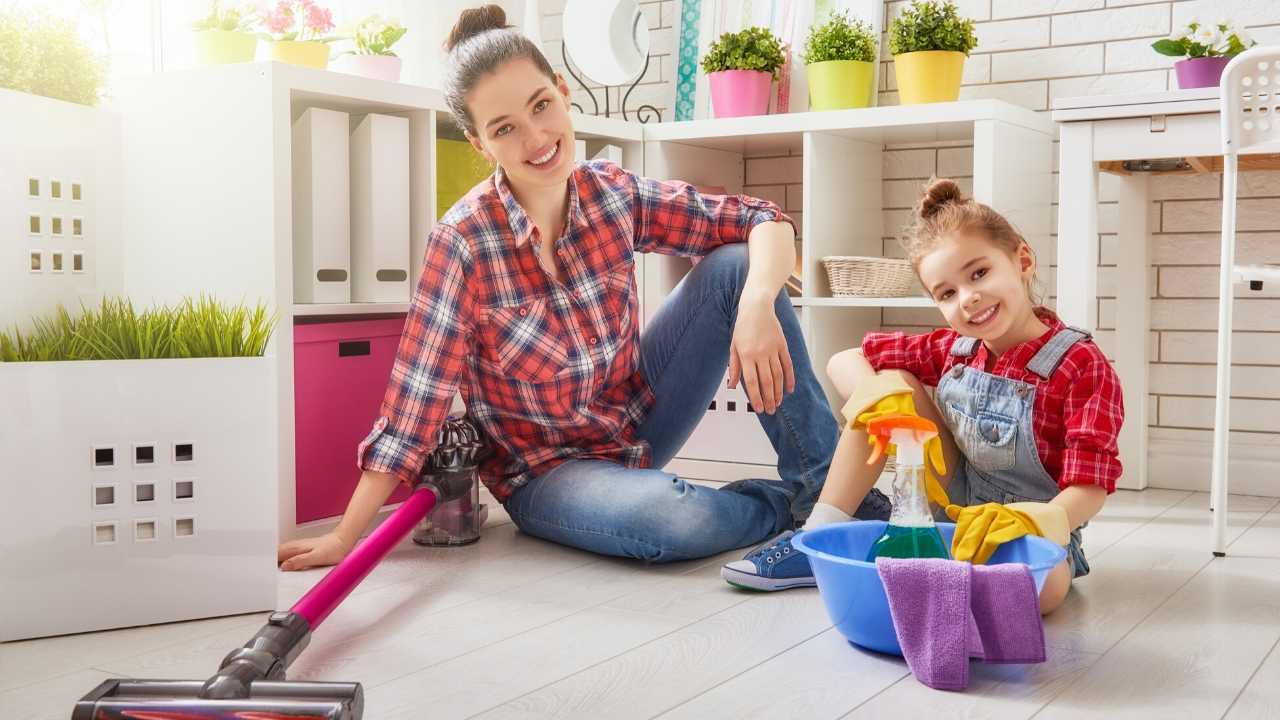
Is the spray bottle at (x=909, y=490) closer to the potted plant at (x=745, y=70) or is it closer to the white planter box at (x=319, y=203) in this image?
the white planter box at (x=319, y=203)

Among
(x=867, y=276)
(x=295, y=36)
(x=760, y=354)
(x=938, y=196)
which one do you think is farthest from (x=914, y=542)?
(x=295, y=36)

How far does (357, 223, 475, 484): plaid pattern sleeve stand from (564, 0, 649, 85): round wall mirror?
3.92ft

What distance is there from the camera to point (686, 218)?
201 cm

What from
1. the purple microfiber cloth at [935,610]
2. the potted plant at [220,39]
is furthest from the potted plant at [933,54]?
the purple microfiber cloth at [935,610]

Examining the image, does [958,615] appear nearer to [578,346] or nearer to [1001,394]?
[1001,394]

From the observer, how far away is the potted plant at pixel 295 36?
215 cm

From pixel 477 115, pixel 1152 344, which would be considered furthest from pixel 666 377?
pixel 1152 344

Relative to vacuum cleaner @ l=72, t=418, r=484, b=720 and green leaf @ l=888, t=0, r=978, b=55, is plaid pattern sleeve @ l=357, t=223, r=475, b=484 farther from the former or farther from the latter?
green leaf @ l=888, t=0, r=978, b=55

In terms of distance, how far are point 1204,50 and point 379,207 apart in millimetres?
1536

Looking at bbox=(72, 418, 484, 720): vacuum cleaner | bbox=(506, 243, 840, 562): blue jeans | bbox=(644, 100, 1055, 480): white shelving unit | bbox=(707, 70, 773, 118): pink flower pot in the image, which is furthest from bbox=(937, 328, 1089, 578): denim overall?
bbox=(707, 70, 773, 118): pink flower pot

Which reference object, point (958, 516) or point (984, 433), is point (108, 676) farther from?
point (984, 433)

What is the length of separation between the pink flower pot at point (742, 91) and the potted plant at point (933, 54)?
324 millimetres

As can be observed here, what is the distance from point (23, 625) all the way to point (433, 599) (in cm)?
49

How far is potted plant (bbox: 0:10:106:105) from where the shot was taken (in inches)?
65.7
